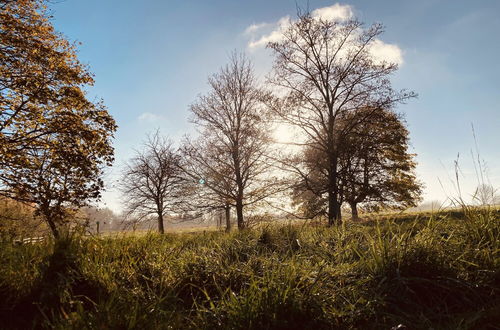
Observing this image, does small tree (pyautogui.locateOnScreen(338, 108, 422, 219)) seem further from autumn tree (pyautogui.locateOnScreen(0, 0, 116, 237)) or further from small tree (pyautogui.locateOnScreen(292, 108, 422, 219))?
autumn tree (pyautogui.locateOnScreen(0, 0, 116, 237))

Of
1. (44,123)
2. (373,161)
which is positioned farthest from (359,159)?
(44,123)

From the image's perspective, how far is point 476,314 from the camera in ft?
6.47

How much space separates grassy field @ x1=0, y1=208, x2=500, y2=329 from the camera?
Result: 1.98m

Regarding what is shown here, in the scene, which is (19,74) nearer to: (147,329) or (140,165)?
(147,329)

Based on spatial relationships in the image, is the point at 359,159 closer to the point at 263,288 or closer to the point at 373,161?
the point at 373,161

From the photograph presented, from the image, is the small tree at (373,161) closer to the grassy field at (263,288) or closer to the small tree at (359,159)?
the small tree at (359,159)

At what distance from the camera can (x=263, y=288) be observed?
2137mm

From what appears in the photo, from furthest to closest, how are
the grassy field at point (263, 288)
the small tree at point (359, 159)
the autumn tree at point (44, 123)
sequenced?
the small tree at point (359, 159)
the autumn tree at point (44, 123)
the grassy field at point (263, 288)

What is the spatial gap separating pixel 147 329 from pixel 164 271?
3.79 ft

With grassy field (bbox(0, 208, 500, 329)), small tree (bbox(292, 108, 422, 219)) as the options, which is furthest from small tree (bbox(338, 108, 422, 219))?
grassy field (bbox(0, 208, 500, 329))

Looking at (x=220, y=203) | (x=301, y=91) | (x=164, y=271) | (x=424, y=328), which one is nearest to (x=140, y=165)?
(x=220, y=203)

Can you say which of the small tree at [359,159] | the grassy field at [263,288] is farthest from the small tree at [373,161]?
A: the grassy field at [263,288]

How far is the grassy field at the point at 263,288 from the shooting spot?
198 centimetres

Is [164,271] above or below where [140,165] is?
below
